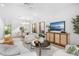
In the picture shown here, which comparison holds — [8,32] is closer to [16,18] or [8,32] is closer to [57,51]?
[16,18]

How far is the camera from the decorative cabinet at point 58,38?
8.99ft

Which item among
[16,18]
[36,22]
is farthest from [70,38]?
[16,18]

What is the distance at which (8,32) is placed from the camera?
2.72 m

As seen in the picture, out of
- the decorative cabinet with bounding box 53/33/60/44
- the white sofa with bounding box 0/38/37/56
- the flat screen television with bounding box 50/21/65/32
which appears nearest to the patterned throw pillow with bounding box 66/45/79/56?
the decorative cabinet with bounding box 53/33/60/44

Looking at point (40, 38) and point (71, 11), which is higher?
point (71, 11)

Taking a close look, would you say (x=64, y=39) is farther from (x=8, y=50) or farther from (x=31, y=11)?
(x=8, y=50)

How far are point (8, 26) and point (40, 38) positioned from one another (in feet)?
2.13

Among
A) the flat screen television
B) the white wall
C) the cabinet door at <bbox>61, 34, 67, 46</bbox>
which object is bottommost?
the cabinet door at <bbox>61, 34, 67, 46</bbox>

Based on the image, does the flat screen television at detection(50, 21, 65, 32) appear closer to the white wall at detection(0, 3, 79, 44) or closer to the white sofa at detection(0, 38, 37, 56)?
the white wall at detection(0, 3, 79, 44)

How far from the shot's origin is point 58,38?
2793mm

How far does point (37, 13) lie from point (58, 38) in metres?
0.63

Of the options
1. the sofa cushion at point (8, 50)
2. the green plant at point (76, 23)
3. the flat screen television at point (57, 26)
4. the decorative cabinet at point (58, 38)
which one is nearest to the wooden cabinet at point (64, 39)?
the decorative cabinet at point (58, 38)

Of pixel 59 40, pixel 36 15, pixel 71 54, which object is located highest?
pixel 36 15

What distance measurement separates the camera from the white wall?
2711mm
